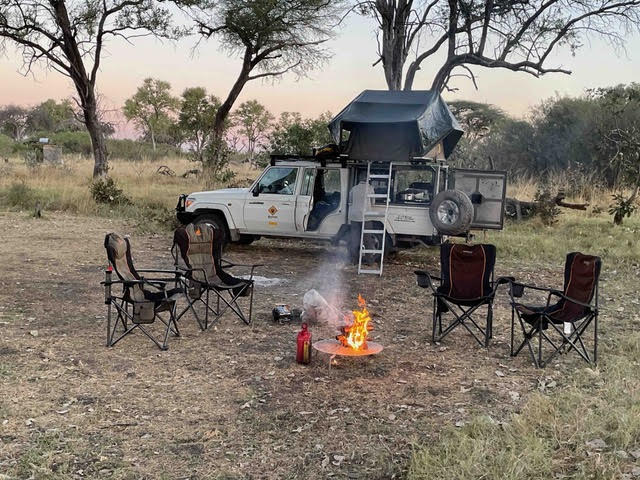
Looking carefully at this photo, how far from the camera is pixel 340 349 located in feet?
16.3

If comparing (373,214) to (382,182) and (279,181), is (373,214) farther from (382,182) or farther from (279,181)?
(279,181)

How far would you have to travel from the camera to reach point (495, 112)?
33656 millimetres

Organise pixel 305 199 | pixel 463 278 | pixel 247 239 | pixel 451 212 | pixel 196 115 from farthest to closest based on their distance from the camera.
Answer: pixel 196 115
pixel 247 239
pixel 305 199
pixel 451 212
pixel 463 278

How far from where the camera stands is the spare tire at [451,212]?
29.2ft

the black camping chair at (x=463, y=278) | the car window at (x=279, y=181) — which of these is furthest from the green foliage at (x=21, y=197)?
the black camping chair at (x=463, y=278)

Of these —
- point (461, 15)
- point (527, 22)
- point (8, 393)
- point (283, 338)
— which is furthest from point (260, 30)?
point (8, 393)

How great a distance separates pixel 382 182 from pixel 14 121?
164 feet

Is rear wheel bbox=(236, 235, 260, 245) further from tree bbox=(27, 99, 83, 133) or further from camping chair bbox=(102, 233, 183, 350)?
tree bbox=(27, 99, 83, 133)

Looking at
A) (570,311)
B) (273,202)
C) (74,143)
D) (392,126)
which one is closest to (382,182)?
(392,126)

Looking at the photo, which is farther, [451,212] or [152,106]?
[152,106]

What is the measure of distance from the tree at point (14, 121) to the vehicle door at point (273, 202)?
45.7 m

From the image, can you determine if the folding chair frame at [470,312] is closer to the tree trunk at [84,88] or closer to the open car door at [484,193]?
the open car door at [484,193]

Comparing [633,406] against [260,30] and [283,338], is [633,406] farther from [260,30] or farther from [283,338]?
[260,30]

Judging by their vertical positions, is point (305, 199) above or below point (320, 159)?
below
